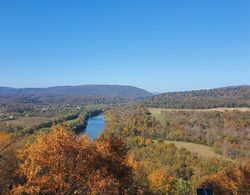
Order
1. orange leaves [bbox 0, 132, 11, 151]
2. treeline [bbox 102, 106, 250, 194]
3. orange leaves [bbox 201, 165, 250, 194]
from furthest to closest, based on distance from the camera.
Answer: treeline [bbox 102, 106, 250, 194], orange leaves [bbox 201, 165, 250, 194], orange leaves [bbox 0, 132, 11, 151]

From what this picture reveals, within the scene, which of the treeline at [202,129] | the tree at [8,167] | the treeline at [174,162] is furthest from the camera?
the treeline at [202,129]

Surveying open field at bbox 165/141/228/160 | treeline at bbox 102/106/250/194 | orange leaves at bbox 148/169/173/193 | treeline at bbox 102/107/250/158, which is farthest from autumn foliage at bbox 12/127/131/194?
treeline at bbox 102/107/250/158

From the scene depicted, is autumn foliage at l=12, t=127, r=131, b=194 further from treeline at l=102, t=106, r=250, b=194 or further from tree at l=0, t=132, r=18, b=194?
treeline at l=102, t=106, r=250, b=194

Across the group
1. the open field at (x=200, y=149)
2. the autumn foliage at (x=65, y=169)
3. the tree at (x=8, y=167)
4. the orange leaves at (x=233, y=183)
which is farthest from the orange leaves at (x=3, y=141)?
the open field at (x=200, y=149)

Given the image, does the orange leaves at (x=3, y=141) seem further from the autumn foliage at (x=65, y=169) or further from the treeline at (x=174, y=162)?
the treeline at (x=174, y=162)

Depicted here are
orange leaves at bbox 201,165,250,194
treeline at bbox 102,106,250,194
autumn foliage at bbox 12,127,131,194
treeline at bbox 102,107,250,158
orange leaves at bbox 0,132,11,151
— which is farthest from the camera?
treeline at bbox 102,107,250,158

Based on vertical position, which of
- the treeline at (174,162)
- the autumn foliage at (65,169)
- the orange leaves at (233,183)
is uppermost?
the autumn foliage at (65,169)

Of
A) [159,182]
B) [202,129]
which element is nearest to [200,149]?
[202,129]

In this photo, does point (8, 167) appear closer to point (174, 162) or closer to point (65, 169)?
point (65, 169)
